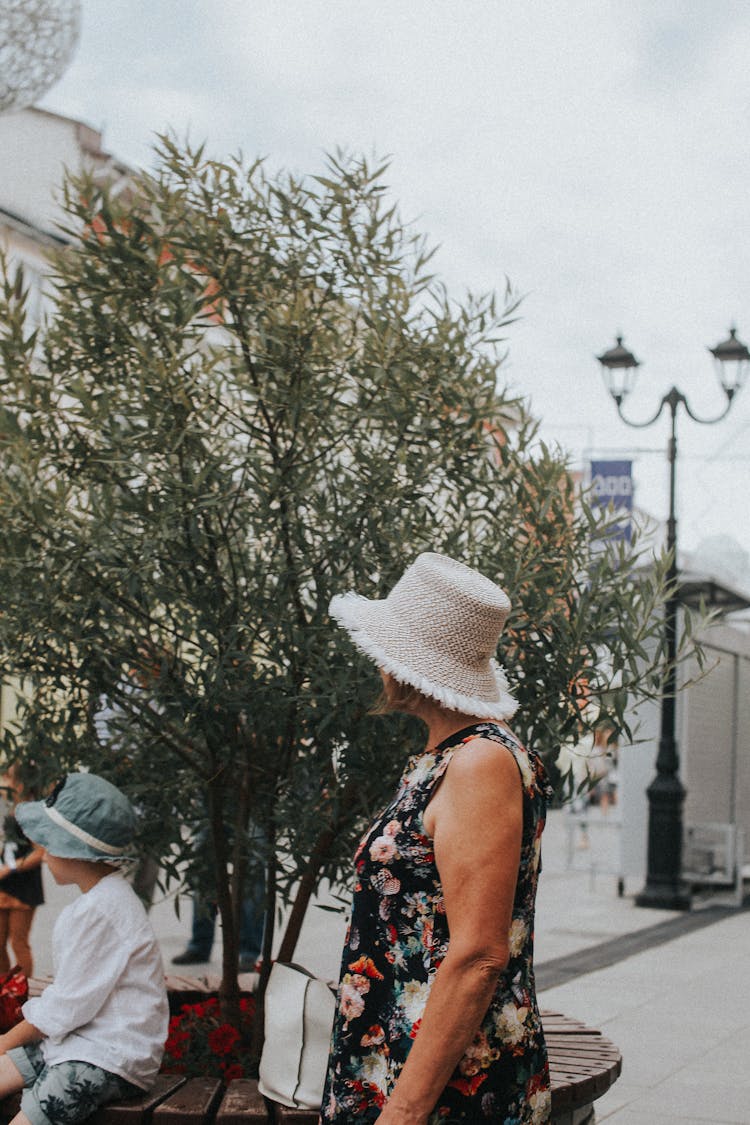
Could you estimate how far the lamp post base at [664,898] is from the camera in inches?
592

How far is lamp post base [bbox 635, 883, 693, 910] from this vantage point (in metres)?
15.0

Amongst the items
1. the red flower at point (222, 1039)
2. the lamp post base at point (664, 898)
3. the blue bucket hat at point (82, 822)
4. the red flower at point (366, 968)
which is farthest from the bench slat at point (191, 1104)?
the lamp post base at point (664, 898)

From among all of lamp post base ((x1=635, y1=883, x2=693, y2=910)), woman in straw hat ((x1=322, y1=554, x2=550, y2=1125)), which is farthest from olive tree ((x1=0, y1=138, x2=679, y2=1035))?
lamp post base ((x1=635, y1=883, x2=693, y2=910))

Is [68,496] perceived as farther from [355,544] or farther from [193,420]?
[355,544]

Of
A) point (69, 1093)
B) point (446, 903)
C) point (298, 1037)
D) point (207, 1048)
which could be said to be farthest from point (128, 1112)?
point (446, 903)

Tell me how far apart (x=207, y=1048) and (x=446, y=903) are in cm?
225

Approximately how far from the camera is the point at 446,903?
2594 mm

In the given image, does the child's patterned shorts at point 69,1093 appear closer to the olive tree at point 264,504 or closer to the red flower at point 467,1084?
the olive tree at point 264,504

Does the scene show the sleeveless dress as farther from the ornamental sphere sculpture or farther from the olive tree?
the ornamental sphere sculpture

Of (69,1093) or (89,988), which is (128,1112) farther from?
(89,988)

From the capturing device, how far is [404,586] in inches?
119

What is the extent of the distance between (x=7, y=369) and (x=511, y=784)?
7.52 feet

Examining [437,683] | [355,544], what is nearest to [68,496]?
[355,544]

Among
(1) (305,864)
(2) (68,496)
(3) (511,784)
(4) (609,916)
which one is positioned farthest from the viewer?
(4) (609,916)
